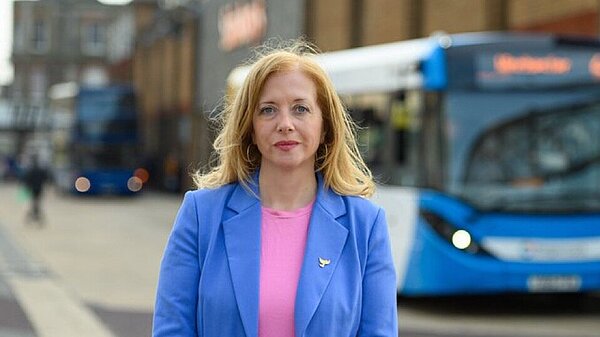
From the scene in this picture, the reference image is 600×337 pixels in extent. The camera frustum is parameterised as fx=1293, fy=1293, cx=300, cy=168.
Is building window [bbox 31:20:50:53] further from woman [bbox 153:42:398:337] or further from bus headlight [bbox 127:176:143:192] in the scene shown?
woman [bbox 153:42:398:337]

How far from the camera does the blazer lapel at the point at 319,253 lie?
9.78 ft

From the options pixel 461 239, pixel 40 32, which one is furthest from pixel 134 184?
pixel 40 32

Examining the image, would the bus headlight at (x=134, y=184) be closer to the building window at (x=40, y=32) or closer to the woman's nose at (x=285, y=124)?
the woman's nose at (x=285, y=124)

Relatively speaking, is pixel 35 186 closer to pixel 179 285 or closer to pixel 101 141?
pixel 101 141

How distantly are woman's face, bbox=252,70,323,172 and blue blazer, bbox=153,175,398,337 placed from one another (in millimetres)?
103

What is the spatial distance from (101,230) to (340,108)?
953 inches

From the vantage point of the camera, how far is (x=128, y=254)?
20.5 metres

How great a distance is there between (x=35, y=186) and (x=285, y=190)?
27.0 meters

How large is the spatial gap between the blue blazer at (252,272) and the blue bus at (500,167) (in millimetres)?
9051

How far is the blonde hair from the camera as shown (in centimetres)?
315

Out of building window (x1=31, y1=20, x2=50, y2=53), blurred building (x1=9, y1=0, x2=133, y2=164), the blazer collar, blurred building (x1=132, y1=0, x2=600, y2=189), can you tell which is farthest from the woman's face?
building window (x1=31, y1=20, x2=50, y2=53)

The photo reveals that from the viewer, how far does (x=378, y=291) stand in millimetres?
3094

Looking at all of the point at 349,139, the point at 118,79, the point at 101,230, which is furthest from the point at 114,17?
the point at 349,139

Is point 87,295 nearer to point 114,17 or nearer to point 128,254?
point 128,254
